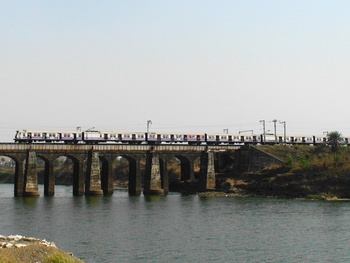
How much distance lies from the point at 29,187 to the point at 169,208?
1094 inches

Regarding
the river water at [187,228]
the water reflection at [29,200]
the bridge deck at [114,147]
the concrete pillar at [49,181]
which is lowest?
the river water at [187,228]

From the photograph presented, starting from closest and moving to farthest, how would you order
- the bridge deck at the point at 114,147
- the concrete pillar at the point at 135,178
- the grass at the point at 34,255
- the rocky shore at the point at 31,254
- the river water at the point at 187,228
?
the grass at the point at 34,255, the rocky shore at the point at 31,254, the river water at the point at 187,228, the bridge deck at the point at 114,147, the concrete pillar at the point at 135,178

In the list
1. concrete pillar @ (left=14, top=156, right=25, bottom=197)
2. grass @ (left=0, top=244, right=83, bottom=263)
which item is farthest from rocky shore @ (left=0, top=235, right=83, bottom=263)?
concrete pillar @ (left=14, top=156, right=25, bottom=197)

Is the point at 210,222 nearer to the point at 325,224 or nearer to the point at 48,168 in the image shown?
the point at 325,224

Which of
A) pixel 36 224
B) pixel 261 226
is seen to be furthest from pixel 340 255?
pixel 36 224

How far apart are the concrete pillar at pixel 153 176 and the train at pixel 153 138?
9150 millimetres

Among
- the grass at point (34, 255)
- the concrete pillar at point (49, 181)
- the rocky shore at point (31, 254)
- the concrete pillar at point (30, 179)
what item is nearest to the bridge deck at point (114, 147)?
the concrete pillar at point (49, 181)

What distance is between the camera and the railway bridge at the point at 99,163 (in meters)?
93.9

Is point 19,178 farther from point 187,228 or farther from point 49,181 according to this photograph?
point 187,228

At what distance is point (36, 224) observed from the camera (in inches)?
2371

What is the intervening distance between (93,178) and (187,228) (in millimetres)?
42169

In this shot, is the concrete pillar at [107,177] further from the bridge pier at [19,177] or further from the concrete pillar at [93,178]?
the bridge pier at [19,177]

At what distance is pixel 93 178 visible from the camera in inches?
3846

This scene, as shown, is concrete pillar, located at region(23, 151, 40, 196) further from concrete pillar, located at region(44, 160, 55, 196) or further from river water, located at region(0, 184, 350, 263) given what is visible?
concrete pillar, located at region(44, 160, 55, 196)
